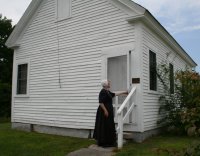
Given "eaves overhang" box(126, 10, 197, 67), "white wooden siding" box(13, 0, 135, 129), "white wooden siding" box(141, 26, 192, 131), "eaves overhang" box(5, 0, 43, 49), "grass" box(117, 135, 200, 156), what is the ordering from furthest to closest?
"eaves overhang" box(5, 0, 43, 49) < "white wooden siding" box(13, 0, 135, 129) < "white wooden siding" box(141, 26, 192, 131) < "eaves overhang" box(126, 10, 197, 67) < "grass" box(117, 135, 200, 156)

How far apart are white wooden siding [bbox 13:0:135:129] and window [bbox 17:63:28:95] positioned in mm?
419

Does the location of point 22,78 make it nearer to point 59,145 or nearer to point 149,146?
point 59,145

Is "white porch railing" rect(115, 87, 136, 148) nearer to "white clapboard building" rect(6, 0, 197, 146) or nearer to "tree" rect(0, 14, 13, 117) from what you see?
"white clapboard building" rect(6, 0, 197, 146)

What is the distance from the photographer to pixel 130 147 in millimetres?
7988

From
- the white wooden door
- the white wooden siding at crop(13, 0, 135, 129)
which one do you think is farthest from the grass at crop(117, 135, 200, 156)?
the white wooden siding at crop(13, 0, 135, 129)

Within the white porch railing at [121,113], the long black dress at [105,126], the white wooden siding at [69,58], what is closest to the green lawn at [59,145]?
the white porch railing at [121,113]

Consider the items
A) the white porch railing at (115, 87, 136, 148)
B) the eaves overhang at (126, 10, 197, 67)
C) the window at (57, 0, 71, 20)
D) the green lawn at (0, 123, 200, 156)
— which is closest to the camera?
the green lawn at (0, 123, 200, 156)

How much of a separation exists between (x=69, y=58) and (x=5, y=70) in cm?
2368

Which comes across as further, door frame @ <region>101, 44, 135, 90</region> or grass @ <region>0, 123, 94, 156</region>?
door frame @ <region>101, 44, 135, 90</region>

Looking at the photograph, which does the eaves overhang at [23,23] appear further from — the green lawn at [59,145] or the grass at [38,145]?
the green lawn at [59,145]

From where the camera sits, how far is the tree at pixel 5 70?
2756cm

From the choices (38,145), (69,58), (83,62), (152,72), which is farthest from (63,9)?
(38,145)

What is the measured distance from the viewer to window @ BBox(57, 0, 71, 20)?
11484 mm

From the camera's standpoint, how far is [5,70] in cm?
3278
